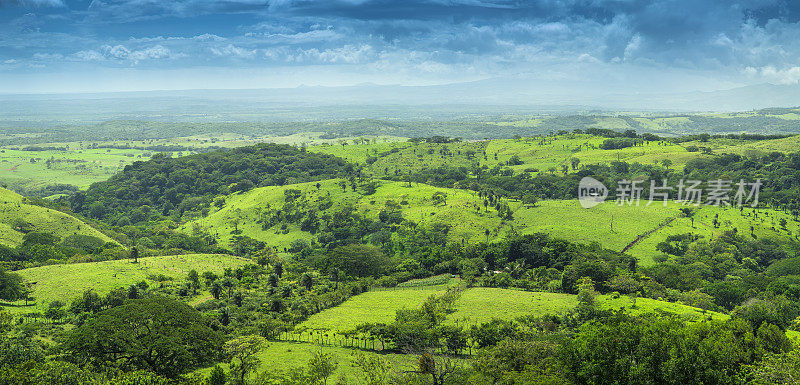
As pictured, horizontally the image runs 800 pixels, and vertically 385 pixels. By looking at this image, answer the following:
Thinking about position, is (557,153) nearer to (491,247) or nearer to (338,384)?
(491,247)

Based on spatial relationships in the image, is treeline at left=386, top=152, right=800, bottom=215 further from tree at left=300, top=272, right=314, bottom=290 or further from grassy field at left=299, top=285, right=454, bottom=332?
tree at left=300, top=272, right=314, bottom=290

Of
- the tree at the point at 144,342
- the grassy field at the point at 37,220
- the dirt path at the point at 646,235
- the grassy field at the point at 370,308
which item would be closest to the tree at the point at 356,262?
the grassy field at the point at 370,308

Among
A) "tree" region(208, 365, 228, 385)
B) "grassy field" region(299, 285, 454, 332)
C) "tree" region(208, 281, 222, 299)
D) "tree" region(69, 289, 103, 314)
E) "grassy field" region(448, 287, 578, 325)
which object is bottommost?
"grassy field" region(299, 285, 454, 332)

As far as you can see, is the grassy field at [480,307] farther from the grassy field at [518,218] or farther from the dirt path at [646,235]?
the dirt path at [646,235]

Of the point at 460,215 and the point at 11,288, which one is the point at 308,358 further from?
the point at 460,215

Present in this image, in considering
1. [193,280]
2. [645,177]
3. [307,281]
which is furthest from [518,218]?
[193,280]

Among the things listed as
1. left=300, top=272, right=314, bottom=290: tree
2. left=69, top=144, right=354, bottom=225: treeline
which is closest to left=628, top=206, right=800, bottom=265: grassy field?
left=300, top=272, right=314, bottom=290: tree
